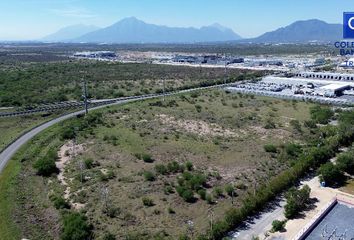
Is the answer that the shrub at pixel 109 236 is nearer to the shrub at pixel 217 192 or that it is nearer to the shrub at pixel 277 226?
the shrub at pixel 217 192

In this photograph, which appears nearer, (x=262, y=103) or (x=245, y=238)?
(x=245, y=238)

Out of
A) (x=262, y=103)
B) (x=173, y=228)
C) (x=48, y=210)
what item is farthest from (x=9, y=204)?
(x=262, y=103)

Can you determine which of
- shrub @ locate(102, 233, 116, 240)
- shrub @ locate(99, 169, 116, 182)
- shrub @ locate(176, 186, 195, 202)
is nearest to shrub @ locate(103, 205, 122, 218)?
shrub @ locate(102, 233, 116, 240)

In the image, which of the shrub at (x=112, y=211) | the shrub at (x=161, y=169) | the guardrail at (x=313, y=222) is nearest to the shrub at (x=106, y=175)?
the shrub at (x=161, y=169)

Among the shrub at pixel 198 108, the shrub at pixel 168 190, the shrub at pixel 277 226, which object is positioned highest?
the shrub at pixel 198 108

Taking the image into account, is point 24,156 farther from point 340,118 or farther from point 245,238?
point 340,118

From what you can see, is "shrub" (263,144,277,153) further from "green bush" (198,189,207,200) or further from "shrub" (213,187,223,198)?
"green bush" (198,189,207,200)
